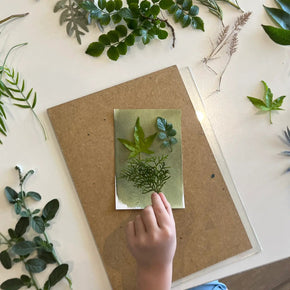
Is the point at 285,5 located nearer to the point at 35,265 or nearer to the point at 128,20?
the point at 128,20

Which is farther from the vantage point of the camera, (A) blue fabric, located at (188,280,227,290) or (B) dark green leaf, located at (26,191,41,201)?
(A) blue fabric, located at (188,280,227,290)

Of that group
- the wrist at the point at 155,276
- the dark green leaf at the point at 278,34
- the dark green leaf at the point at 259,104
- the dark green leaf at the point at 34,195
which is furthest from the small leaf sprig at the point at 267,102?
the dark green leaf at the point at 34,195

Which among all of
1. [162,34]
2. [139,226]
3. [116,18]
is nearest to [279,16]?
[162,34]

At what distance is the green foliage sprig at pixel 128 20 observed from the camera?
2.44ft

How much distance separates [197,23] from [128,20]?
0.54 feet

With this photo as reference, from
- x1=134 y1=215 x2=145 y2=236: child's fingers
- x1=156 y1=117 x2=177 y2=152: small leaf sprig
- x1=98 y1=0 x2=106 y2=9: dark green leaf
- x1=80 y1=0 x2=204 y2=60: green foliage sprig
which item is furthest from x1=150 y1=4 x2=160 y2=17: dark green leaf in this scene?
x1=134 y1=215 x2=145 y2=236: child's fingers

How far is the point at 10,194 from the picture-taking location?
72 cm

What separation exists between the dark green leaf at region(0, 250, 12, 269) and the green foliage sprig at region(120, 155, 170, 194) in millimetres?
294

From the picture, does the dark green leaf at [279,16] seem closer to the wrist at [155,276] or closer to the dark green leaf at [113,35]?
the dark green leaf at [113,35]

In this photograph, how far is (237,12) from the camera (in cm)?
81

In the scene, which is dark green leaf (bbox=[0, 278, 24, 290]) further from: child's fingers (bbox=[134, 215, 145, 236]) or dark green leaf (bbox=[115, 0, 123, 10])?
dark green leaf (bbox=[115, 0, 123, 10])

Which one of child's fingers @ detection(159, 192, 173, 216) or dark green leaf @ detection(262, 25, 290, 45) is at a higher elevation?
dark green leaf @ detection(262, 25, 290, 45)

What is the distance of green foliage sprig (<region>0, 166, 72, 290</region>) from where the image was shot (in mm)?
703

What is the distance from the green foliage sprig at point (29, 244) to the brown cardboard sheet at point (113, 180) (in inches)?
3.6
